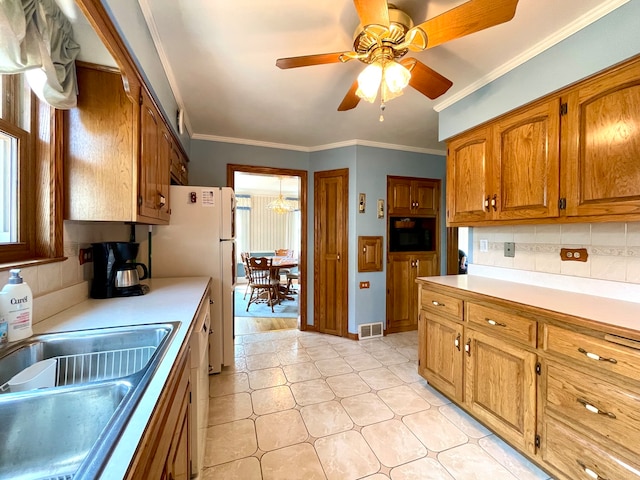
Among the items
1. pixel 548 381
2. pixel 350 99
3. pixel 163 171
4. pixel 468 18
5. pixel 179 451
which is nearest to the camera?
pixel 179 451

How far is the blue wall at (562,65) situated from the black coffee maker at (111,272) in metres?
2.58

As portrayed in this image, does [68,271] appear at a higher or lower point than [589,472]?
higher

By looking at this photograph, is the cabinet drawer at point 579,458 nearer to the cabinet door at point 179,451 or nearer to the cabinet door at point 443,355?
the cabinet door at point 443,355

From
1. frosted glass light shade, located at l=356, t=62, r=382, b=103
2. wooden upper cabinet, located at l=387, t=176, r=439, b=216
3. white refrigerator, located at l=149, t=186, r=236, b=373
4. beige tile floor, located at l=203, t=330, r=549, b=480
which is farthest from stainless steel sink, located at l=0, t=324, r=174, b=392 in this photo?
wooden upper cabinet, located at l=387, t=176, r=439, b=216

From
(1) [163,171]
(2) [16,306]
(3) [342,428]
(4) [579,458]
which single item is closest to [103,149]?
(1) [163,171]

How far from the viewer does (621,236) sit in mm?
1515

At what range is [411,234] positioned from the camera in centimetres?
354

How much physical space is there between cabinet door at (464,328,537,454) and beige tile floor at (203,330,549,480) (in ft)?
0.51

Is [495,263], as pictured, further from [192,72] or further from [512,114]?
[192,72]

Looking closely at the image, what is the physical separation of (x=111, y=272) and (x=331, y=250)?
2.30 m

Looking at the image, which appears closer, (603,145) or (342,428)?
(603,145)

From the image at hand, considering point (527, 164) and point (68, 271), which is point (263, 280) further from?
point (527, 164)

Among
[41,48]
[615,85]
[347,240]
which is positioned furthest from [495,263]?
[41,48]

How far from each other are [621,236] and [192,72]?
2856mm
